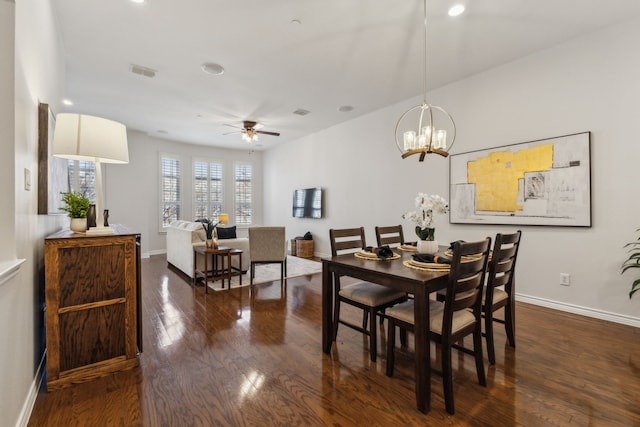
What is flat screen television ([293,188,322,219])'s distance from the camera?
7005mm

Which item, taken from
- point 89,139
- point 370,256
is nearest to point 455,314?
point 370,256

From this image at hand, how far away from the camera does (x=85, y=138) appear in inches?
81.3

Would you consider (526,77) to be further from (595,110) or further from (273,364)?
(273,364)

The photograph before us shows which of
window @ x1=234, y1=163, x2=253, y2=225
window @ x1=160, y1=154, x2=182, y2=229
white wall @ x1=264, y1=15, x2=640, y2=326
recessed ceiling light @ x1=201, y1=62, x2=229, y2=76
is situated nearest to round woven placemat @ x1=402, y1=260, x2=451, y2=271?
white wall @ x1=264, y1=15, x2=640, y2=326

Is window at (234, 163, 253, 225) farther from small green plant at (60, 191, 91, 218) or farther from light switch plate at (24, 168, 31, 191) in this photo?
light switch plate at (24, 168, 31, 191)

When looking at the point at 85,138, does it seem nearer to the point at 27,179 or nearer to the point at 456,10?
the point at 27,179

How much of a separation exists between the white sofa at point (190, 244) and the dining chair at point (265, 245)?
20.0 inches

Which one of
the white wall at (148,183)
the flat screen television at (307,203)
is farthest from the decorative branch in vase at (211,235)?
the white wall at (148,183)

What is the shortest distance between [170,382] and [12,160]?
1639mm

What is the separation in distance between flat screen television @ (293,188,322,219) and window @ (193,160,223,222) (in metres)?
2.61

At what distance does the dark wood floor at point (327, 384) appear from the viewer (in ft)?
5.55

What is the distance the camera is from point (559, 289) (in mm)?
3432

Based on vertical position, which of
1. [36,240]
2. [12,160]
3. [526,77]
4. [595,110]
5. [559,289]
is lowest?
[559,289]

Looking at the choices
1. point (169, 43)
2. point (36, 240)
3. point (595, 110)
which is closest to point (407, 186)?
point (595, 110)
